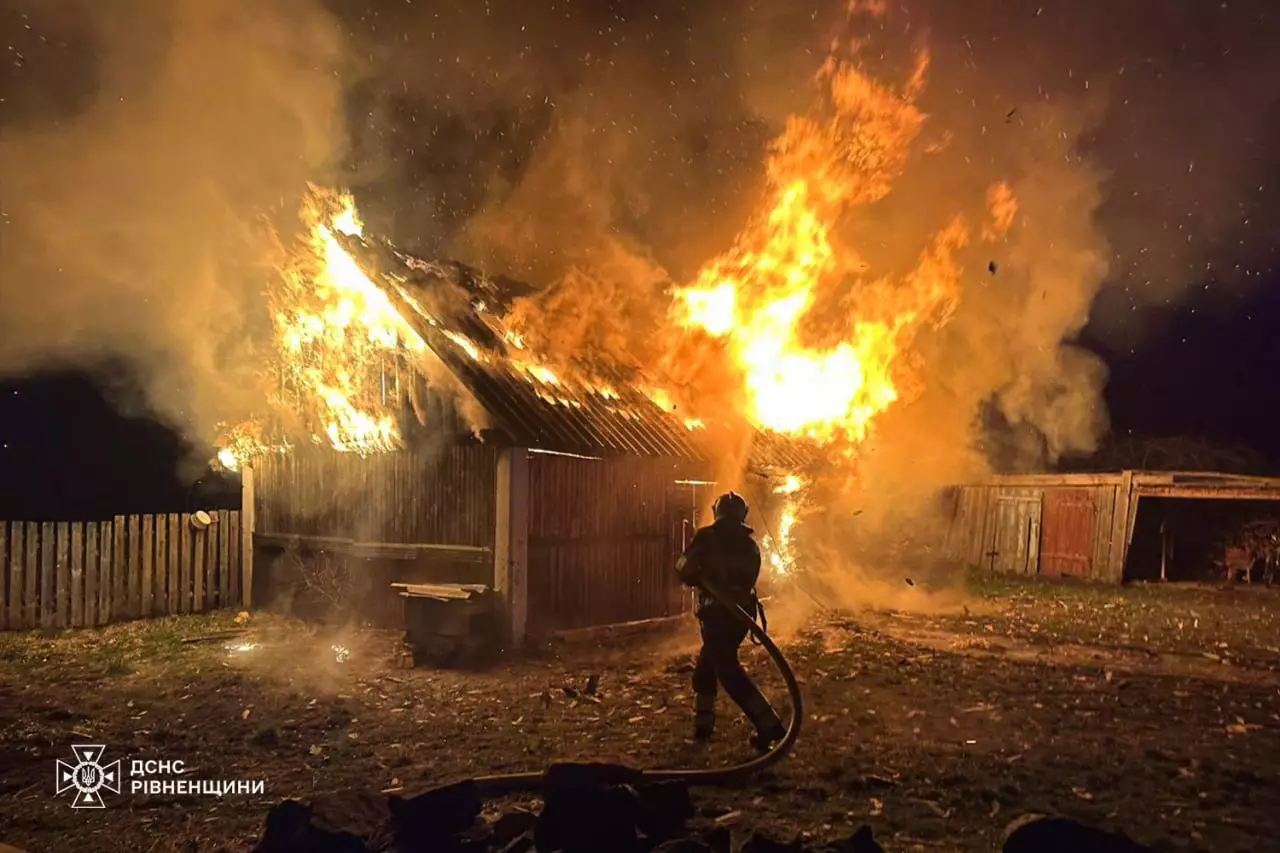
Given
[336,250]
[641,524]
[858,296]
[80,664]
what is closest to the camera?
[80,664]

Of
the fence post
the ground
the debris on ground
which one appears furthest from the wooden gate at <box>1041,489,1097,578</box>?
the fence post

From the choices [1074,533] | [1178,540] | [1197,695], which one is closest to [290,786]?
[1197,695]

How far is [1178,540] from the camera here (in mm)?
21891

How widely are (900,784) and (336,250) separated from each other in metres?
10.2

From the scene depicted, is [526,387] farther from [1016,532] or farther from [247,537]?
[1016,532]

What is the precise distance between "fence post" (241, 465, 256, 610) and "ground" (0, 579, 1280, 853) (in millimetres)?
974

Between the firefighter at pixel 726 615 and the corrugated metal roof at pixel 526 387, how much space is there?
3856 millimetres

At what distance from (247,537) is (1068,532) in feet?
62.9

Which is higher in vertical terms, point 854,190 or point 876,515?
point 854,190

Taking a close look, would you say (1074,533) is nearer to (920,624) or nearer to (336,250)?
(920,624)

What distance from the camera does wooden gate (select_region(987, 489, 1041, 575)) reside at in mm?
22672
